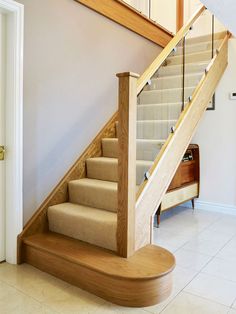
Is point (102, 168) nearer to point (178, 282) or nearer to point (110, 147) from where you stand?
point (110, 147)

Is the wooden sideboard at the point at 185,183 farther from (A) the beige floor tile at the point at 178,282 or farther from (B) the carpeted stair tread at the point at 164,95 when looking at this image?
(A) the beige floor tile at the point at 178,282

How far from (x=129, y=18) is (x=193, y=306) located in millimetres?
3331

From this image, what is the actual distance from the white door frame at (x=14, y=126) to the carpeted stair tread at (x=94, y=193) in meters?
0.58

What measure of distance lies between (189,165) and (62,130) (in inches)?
80.2

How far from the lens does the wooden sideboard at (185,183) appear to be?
364cm

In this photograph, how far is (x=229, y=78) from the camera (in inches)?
166

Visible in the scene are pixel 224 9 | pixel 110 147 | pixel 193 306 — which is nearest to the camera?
pixel 224 9

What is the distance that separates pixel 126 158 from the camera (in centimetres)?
209

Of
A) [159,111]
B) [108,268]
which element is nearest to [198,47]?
[159,111]

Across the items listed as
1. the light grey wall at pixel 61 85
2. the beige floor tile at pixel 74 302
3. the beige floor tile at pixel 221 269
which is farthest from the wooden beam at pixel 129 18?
the beige floor tile at pixel 221 269

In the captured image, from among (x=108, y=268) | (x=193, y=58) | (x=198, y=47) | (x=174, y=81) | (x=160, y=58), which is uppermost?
(x=198, y=47)

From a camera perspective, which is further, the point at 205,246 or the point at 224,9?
the point at 205,246

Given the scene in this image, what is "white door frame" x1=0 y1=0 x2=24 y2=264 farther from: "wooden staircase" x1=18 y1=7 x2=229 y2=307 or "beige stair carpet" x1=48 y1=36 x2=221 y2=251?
"beige stair carpet" x1=48 y1=36 x2=221 y2=251

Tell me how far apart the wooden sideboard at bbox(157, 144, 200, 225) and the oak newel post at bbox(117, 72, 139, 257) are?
1405 millimetres
